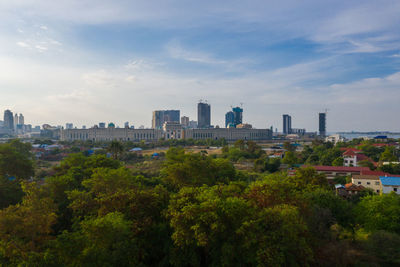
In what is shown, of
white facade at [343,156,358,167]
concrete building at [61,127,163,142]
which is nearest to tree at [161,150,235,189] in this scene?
white facade at [343,156,358,167]

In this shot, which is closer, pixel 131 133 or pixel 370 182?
pixel 370 182

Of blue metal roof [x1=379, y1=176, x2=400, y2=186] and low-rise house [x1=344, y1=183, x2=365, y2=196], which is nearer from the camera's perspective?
low-rise house [x1=344, y1=183, x2=365, y2=196]

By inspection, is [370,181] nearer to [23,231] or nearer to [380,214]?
[380,214]

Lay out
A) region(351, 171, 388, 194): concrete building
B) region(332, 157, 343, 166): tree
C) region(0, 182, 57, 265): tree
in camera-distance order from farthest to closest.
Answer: region(332, 157, 343, 166): tree, region(351, 171, 388, 194): concrete building, region(0, 182, 57, 265): tree

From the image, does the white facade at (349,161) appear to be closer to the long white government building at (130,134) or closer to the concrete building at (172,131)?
the long white government building at (130,134)

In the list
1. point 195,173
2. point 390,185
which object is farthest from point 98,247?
point 390,185

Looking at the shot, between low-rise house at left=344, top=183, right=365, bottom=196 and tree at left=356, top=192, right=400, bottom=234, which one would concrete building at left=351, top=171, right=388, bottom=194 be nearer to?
low-rise house at left=344, top=183, right=365, bottom=196

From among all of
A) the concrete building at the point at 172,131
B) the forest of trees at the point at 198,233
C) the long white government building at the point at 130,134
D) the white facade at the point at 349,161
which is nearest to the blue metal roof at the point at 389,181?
the forest of trees at the point at 198,233

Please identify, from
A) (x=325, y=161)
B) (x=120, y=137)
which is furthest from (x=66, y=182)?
(x=120, y=137)

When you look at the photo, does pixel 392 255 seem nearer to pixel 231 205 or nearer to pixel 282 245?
pixel 282 245

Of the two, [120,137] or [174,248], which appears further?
[120,137]

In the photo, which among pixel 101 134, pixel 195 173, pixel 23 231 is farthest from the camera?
pixel 101 134
